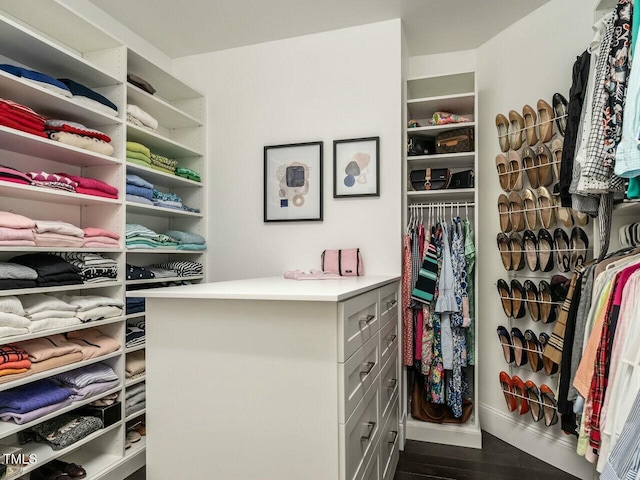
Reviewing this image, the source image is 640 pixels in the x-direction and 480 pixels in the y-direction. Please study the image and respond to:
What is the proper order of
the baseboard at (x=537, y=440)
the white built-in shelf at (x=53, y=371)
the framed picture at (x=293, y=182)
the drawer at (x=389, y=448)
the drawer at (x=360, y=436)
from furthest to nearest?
the framed picture at (x=293, y=182) → the baseboard at (x=537, y=440) → the drawer at (x=389, y=448) → the white built-in shelf at (x=53, y=371) → the drawer at (x=360, y=436)

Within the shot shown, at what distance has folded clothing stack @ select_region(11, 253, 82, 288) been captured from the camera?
1.86 meters

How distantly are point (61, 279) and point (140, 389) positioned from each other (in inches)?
33.6

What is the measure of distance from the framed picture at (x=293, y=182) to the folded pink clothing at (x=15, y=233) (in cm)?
144

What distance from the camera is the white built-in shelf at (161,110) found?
97.7 inches

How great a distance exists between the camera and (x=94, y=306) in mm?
2096

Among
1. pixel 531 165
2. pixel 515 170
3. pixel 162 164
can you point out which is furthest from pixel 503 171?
pixel 162 164

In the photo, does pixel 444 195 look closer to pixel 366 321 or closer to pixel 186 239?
pixel 366 321

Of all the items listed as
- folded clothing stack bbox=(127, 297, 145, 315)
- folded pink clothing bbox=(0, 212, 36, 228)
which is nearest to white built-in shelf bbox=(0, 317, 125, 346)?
folded clothing stack bbox=(127, 297, 145, 315)

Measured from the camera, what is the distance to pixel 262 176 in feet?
9.78

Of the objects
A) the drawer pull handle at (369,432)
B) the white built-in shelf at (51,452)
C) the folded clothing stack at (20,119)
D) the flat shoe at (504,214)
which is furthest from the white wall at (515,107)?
the folded clothing stack at (20,119)

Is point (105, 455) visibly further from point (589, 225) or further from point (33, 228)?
point (589, 225)

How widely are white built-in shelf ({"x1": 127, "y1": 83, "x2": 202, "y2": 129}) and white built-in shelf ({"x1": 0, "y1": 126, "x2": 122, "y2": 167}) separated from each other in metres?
0.48

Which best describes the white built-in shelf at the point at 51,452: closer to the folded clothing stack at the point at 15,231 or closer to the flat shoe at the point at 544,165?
the folded clothing stack at the point at 15,231

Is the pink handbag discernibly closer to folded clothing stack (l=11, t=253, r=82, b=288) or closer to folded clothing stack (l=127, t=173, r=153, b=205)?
folded clothing stack (l=127, t=173, r=153, b=205)
